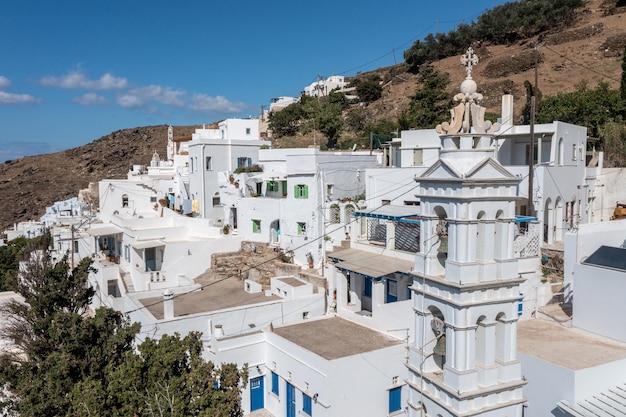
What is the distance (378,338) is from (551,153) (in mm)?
13707

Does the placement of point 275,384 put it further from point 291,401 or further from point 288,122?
point 288,122

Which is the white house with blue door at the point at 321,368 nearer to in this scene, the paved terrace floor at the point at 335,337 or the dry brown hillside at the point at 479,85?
the paved terrace floor at the point at 335,337

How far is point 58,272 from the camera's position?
20.3m

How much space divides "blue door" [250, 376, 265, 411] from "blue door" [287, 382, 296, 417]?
168 centimetres

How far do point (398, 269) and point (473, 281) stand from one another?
9299mm

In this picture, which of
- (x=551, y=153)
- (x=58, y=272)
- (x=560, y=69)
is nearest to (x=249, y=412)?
(x=58, y=272)

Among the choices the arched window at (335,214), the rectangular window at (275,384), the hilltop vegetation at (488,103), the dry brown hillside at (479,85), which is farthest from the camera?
the dry brown hillside at (479,85)

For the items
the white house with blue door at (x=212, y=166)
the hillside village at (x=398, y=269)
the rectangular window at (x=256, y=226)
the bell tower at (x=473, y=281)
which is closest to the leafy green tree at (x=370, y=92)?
the hillside village at (x=398, y=269)

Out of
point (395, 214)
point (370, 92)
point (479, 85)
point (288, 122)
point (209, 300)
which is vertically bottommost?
point (209, 300)

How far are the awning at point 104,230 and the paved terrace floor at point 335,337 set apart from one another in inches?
719

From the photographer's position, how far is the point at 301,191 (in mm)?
29328

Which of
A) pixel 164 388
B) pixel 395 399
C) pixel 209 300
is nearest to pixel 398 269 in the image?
pixel 395 399

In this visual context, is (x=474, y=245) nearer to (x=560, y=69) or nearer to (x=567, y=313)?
(x=567, y=313)

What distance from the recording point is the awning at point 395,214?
68.7ft
